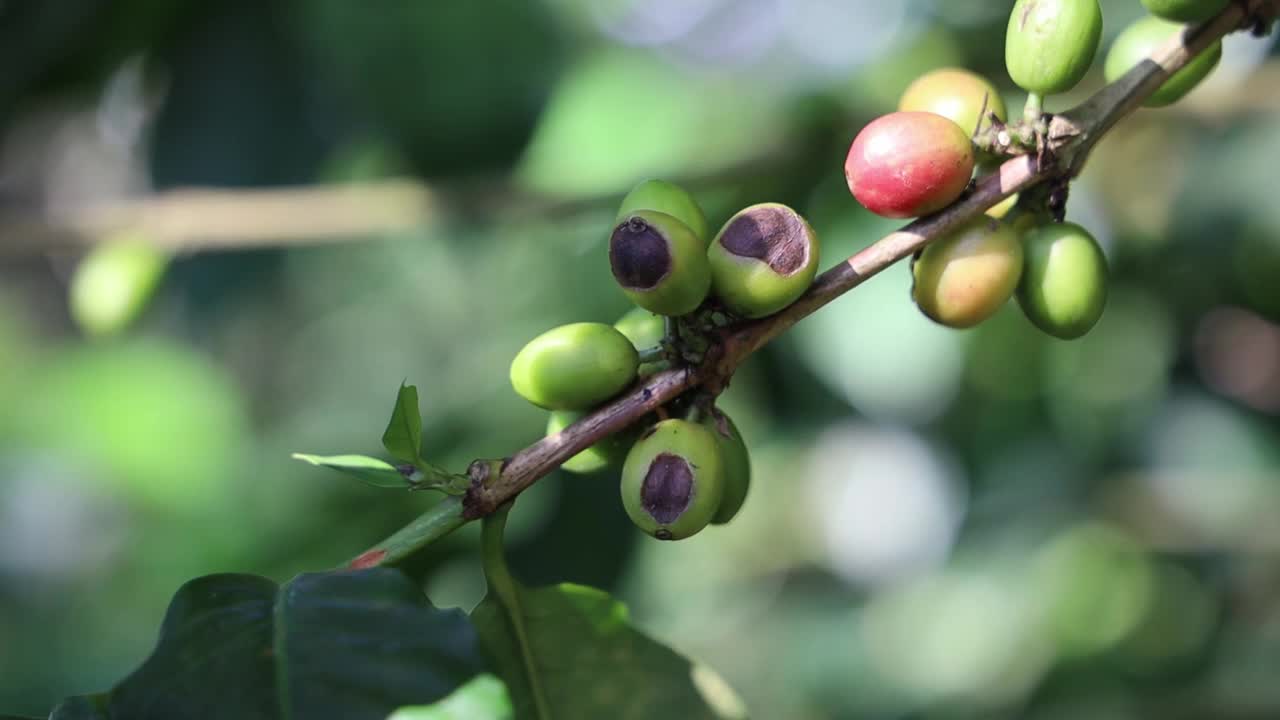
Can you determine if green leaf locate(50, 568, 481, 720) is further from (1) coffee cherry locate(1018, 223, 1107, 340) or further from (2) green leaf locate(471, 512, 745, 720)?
(1) coffee cherry locate(1018, 223, 1107, 340)

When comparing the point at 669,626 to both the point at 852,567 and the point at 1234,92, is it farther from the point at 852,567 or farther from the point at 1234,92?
the point at 1234,92

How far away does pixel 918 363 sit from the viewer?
3000 millimetres

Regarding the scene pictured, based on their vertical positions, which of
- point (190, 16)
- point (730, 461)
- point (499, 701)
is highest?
point (190, 16)

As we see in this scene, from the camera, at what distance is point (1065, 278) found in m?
1.18

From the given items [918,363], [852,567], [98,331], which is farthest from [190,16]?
[852,567]

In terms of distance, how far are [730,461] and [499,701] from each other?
1.10 feet

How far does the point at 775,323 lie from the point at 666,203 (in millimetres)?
166

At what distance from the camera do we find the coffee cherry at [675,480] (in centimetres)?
110

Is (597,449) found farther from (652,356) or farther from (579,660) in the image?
(579,660)

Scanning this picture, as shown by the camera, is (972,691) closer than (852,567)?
Yes

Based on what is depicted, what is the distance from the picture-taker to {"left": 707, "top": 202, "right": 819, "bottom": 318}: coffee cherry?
1.09m

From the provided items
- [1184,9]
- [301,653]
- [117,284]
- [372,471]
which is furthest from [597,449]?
[117,284]

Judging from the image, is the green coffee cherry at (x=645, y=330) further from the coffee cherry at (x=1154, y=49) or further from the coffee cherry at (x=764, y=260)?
the coffee cherry at (x=1154, y=49)

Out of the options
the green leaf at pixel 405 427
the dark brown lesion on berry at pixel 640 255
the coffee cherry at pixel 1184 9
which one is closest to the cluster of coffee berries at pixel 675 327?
the dark brown lesion on berry at pixel 640 255
